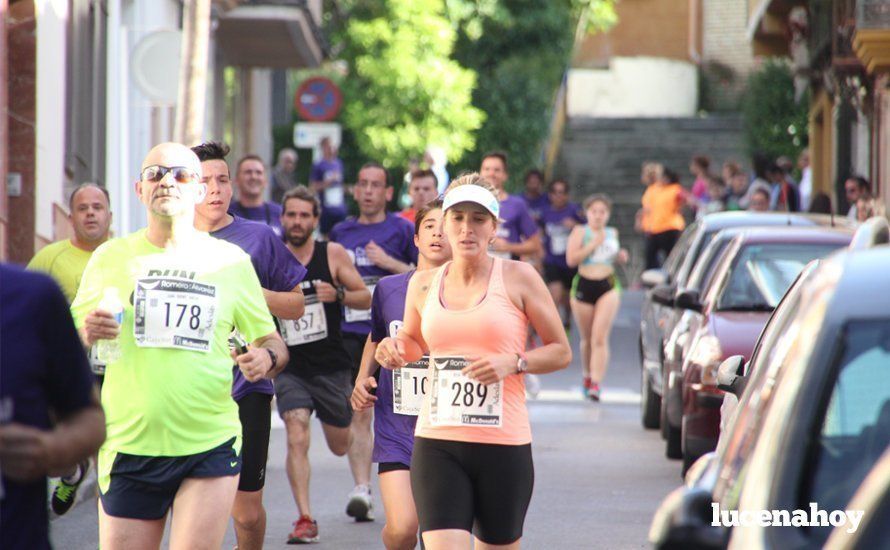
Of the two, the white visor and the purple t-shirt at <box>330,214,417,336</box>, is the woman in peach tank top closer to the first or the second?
the white visor

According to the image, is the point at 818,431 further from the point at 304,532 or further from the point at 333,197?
the point at 333,197

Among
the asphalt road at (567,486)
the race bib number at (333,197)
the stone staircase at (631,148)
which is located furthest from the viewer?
the stone staircase at (631,148)

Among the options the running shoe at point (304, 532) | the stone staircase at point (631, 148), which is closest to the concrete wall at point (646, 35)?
the stone staircase at point (631, 148)

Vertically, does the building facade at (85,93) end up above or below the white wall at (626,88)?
below

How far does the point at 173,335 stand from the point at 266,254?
1.74 meters

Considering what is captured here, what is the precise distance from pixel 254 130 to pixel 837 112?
1056cm

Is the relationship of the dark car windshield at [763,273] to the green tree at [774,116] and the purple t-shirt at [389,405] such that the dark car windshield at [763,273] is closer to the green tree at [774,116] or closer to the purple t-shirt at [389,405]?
the purple t-shirt at [389,405]

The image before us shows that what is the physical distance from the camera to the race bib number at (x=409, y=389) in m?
8.16

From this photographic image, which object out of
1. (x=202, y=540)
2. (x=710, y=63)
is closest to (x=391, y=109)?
(x=710, y=63)

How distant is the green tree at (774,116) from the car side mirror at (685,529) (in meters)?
40.0

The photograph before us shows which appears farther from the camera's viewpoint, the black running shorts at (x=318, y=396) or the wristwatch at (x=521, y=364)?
the black running shorts at (x=318, y=396)

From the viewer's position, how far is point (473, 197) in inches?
269

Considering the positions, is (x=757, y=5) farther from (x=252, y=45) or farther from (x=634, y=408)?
(x=634, y=408)

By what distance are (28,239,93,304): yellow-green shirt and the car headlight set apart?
12.3 feet
